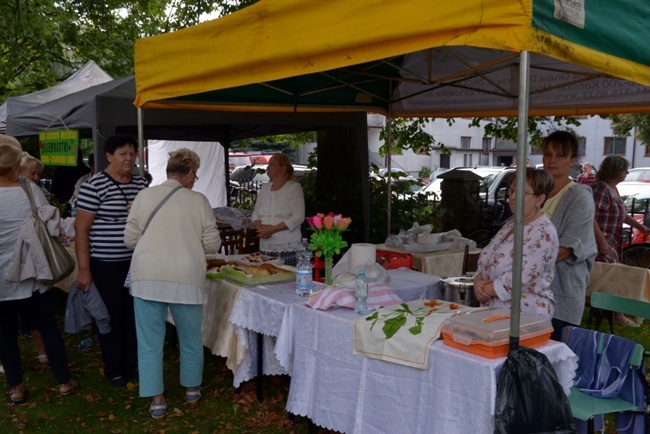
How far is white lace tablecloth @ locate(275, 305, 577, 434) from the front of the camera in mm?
2363

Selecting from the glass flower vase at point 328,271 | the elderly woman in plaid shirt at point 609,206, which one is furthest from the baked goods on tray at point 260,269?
the elderly woman in plaid shirt at point 609,206

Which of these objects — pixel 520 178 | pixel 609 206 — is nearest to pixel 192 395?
pixel 520 178

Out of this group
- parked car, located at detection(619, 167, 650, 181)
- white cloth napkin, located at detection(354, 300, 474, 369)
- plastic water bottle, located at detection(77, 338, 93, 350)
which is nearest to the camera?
white cloth napkin, located at detection(354, 300, 474, 369)

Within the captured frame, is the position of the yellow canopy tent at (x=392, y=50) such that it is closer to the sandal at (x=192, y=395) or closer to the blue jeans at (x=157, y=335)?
the blue jeans at (x=157, y=335)

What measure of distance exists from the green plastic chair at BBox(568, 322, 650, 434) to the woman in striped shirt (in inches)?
110

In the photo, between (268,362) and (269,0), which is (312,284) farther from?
(269,0)

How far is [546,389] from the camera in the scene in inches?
90.4

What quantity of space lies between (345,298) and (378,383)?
0.52 metres

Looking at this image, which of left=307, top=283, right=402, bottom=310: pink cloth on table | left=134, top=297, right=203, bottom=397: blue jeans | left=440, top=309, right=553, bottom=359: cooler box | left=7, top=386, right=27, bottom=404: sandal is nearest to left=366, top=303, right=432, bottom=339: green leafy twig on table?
left=440, top=309, right=553, bottom=359: cooler box

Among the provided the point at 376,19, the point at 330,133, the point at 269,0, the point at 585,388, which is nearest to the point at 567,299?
the point at 585,388

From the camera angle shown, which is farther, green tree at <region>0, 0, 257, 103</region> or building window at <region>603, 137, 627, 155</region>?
building window at <region>603, 137, 627, 155</region>

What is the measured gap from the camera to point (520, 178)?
7.45 feet

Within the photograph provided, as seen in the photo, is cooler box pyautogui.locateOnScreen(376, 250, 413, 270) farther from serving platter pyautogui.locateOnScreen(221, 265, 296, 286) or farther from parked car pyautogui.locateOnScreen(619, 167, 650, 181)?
parked car pyautogui.locateOnScreen(619, 167, 650, 181)

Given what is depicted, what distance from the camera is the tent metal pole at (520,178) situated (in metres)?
2.17
